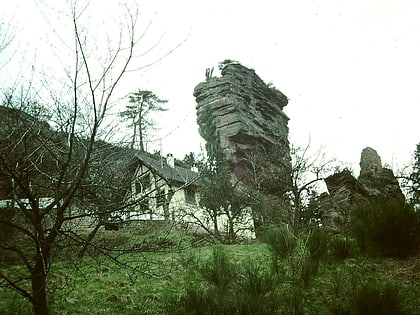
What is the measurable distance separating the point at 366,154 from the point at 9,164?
17.3 meters

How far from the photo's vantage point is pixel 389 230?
7.27m

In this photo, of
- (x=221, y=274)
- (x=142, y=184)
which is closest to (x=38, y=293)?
(x=142, y=184)

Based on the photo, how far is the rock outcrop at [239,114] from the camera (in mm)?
33281

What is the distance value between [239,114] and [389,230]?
28.1 m

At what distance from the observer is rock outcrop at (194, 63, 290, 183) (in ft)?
109

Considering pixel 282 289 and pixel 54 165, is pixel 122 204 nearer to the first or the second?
pixel 54 165

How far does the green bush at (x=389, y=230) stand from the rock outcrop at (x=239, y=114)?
22184 millimetres

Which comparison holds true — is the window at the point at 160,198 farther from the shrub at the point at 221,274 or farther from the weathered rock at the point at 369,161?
the weathered rock at the point at 369,161

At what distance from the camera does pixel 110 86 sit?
4965 millimetres

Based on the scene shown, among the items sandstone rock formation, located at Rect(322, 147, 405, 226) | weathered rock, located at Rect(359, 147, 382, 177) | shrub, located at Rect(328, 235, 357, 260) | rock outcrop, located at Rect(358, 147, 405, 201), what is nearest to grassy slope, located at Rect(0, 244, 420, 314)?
shrub, located at Rect(328, 235, 357, 260)

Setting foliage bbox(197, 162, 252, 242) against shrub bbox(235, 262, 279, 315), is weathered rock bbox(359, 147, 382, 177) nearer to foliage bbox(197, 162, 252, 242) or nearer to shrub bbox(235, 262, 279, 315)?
foliage bbox(197, 162, 252, 242)

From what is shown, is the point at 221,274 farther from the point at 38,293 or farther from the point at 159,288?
A: the point at 38,293

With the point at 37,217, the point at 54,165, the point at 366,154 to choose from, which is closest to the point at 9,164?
the point at 37,217

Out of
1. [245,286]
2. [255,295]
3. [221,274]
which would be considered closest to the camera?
[255,295]
